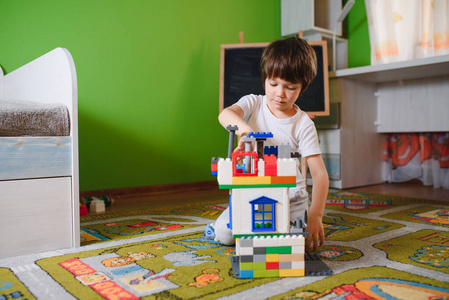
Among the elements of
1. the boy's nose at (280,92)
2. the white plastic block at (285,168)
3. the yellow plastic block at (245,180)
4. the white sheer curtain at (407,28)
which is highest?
the white sheer curtain at (407,28)

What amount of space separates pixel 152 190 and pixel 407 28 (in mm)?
1766

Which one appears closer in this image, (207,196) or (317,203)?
(317,203)

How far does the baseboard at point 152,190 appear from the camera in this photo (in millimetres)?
1864

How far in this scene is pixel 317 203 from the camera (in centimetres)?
93

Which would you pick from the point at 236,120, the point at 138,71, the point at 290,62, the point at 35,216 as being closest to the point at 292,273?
the point at 236,120

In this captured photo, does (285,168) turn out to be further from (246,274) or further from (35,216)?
(35,216)

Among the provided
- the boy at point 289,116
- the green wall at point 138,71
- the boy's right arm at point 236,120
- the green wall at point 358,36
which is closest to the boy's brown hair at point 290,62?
the boy at point 289,116

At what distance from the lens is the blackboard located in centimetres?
204

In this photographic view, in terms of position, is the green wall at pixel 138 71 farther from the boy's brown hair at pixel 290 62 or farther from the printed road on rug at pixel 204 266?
the boy's brown hair at pixel 290 62

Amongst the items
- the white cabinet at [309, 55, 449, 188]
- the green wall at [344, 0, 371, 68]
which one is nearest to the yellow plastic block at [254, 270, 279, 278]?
the white cabinet at [309, 55, 449, 188]

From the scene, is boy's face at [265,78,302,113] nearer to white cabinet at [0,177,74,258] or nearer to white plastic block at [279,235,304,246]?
white plastic block at [279,235,304,246]

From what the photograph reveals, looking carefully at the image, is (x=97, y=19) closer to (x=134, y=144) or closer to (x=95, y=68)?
(x=95, y=68)

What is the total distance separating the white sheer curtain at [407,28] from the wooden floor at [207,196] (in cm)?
78

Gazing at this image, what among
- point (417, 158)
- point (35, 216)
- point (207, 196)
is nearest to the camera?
point (35, 216)
